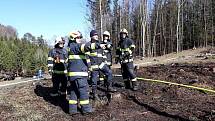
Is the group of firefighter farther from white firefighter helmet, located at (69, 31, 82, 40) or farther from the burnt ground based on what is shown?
the burnt ground

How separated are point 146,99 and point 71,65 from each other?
2721 millimetres

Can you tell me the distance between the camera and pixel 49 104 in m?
10.5

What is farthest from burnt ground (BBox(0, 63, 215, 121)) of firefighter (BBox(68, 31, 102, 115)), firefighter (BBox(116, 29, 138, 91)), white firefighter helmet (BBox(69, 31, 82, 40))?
white firefighter helmet (BBox(69, 31, 82, 40))

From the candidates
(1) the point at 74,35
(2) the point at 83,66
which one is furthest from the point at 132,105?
(1) the point at 74,35

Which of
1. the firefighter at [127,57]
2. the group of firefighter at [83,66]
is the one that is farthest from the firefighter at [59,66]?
the firefighter at [127,57]

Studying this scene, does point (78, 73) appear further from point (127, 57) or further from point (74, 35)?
point (127, 57)

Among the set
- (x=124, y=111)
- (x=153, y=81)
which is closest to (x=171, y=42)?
(x=153, y=81)

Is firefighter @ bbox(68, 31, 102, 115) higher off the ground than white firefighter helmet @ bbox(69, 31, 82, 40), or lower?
lower

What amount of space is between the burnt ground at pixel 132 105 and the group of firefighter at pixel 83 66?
1.35ft

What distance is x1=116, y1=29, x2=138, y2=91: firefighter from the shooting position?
40.2ft

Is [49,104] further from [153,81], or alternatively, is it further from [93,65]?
[153,81]

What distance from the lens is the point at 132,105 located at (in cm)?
1009

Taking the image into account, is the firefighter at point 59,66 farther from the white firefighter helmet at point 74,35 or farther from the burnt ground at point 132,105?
the white firefighter helmet at point 74,35

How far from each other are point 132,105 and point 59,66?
2.79 meters
